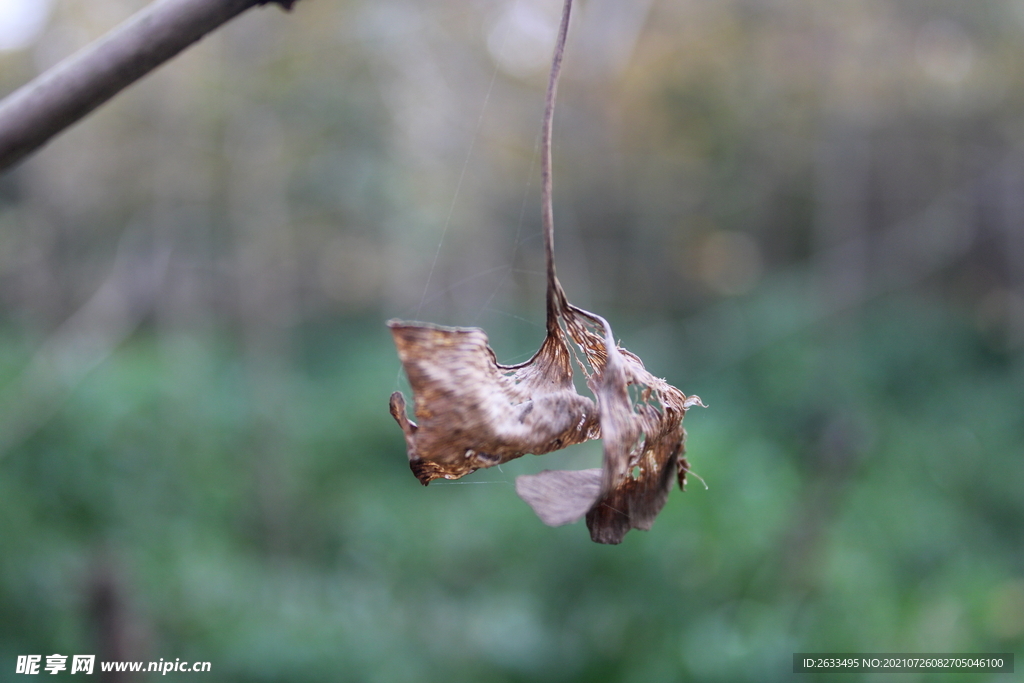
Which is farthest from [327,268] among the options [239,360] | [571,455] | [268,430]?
[571,455]

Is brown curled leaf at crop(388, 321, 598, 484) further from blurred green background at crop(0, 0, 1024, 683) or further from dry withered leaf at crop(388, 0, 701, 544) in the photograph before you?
blurred green background at crop(0, 0, 1024, 683)

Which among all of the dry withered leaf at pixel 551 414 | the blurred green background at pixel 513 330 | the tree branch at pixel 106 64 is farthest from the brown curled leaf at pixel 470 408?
the blurred green background at pixel 513 330

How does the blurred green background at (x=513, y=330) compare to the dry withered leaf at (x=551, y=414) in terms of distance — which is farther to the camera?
the blurred green background at (x=513, y=330)

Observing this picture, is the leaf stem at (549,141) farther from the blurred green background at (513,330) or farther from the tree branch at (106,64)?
the blurred green background at (513,330)

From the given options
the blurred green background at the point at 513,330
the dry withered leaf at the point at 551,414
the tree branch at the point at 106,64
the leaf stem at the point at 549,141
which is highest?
the blurred green background at the point at 513,330

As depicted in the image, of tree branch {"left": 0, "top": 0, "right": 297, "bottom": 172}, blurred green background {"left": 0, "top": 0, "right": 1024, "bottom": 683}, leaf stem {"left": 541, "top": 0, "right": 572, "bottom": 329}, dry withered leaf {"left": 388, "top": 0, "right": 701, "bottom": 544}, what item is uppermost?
blurred green background {"left": 0, "top": 0, "right": 1024, "bottom": 683}

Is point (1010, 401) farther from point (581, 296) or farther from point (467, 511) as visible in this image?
point (467, 511)

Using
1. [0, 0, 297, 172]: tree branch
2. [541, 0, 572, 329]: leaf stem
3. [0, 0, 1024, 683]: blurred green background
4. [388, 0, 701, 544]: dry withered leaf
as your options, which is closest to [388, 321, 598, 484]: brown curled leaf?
[388, 0, 701, 544]: dry withered leaf
